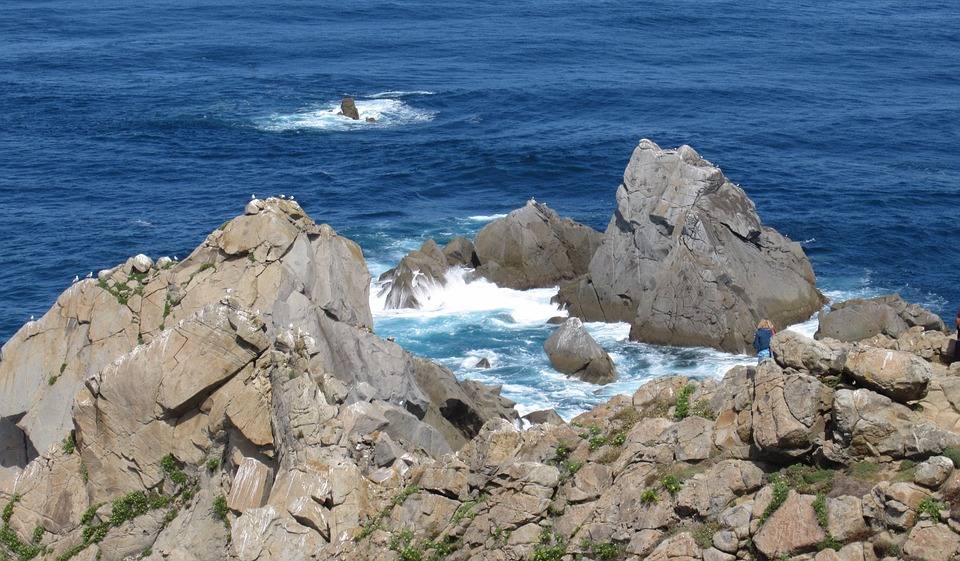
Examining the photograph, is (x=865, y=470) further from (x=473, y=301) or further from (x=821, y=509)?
(x=473, y=301)

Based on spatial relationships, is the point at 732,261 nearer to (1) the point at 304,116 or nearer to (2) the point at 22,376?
(2) the point at 22,376

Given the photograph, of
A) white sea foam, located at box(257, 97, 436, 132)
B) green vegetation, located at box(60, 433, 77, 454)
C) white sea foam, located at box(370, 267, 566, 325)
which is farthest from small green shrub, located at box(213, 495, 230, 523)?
white sea foam, located at box(257, 97, 436, 132)

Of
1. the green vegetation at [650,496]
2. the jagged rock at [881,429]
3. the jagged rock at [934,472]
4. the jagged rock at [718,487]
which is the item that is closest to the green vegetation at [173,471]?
the green vegetation at [650,496]

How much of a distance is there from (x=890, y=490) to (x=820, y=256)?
53.1m

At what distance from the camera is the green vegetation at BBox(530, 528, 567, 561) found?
2470cm

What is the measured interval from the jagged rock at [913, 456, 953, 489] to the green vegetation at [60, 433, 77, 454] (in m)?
23.1

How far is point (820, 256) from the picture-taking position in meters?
72.0

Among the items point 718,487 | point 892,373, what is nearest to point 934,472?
point 892,373

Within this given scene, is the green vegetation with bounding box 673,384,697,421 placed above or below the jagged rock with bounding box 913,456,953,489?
below

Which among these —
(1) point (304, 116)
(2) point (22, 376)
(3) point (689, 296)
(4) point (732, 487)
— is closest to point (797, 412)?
(4) point (732, 487)

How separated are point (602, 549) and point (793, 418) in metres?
5.00

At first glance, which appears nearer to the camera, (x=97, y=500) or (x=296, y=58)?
(x=97, y=500)

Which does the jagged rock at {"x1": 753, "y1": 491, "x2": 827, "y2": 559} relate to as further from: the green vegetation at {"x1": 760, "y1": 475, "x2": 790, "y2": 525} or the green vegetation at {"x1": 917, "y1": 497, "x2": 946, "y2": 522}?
the green vegetation at {"x1": 917, "y1": 497, "x2": 946, "y2": 522}

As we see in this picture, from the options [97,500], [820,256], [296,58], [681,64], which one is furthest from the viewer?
[296,58]
